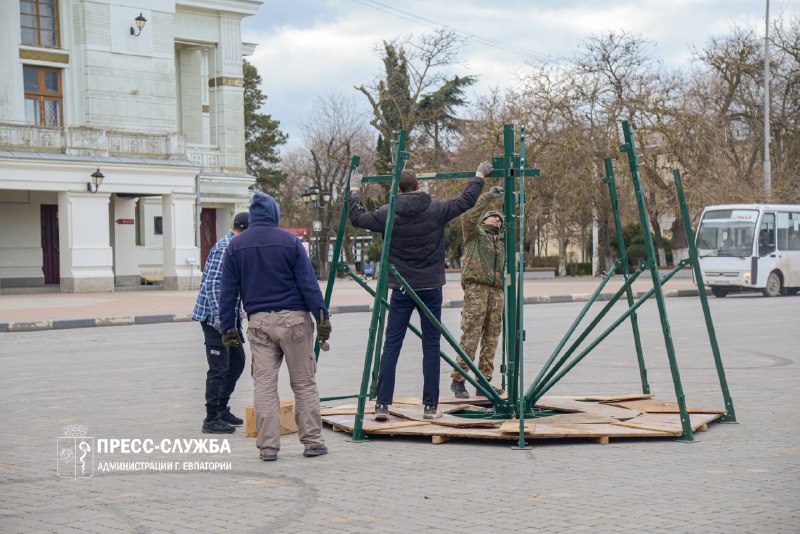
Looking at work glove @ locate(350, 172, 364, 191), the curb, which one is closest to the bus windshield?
the curb

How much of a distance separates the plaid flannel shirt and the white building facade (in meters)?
29.5

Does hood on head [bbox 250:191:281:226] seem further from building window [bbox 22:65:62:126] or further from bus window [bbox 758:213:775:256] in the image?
building window [bbox 22:65:62:126]

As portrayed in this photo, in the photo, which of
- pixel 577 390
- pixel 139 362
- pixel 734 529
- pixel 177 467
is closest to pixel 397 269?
pixel 177 467

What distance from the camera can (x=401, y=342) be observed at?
8820 millimetres

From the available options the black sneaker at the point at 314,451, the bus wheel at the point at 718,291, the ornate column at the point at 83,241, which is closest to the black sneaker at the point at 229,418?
the black sneaker at the point at 314,451

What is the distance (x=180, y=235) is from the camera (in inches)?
1603

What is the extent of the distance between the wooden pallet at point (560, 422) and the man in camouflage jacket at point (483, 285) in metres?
0.96

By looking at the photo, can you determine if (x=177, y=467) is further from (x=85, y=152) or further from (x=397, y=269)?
(x=85, y=152)

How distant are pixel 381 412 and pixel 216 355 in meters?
1.40

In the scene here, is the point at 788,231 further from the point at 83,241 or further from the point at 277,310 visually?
the point at 277,310

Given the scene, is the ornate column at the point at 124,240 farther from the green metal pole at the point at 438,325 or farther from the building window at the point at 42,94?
the green metal pole at the point at 438,325

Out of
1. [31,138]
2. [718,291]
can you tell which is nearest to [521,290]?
[718,291]

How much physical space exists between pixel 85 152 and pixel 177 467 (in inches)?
1293

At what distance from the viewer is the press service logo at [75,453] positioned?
726 centimetres
